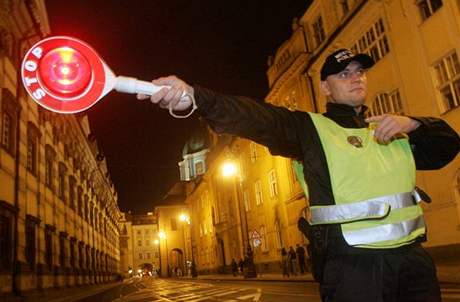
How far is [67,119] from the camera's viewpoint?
30.7 metres

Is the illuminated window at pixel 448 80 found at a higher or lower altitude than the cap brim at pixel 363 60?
A: higher

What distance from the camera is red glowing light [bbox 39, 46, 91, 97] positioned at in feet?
7.81

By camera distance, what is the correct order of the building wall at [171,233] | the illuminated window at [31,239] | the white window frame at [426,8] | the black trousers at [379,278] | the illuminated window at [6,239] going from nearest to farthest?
the black trousers at [379,278] < the illuminated window at [6,239] < the white window frame at [426,8] < the illuminated window at [31,239] < the building wall at [171,233]

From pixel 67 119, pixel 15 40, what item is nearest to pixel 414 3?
pixel 15 40

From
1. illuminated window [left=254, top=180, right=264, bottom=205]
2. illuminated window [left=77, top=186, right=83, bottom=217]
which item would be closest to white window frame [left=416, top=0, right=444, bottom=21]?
illuminated window [left=254, top=180, right=264, bottom=205]

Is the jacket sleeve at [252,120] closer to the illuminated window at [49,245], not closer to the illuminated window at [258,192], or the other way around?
the illuminated window at [49,245]

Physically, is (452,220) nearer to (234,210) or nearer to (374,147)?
(374,147)

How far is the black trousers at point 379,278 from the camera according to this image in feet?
8.20

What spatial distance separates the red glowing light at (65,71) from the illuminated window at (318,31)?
27.0 m

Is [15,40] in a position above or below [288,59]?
below

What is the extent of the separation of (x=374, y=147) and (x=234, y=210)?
157ft

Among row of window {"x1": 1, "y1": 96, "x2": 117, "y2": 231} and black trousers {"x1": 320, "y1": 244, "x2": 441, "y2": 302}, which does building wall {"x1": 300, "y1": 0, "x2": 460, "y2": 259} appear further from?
black trousers {"x1": 320, "y1": 244, "x2": 441, "y2": 302}

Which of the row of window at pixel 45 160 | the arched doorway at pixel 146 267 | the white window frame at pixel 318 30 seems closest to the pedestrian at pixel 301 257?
the white window frame at pixel 318 30

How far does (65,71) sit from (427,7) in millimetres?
18994
